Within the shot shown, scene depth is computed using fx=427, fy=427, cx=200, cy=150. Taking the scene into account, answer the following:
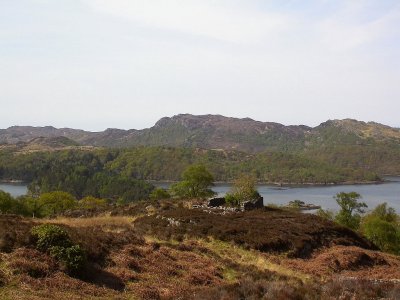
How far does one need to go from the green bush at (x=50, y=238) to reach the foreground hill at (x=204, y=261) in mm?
392

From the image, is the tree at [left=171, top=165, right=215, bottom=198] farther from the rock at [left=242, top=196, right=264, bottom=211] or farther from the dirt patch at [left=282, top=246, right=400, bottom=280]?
the dirt patch at [left=282, top=246, right=400, bottom=280]

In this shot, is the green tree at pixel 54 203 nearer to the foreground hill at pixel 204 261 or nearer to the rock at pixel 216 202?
the rock at pixel 216 202

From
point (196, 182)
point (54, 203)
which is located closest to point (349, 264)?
point (196, 182)

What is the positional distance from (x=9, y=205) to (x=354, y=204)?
6659 centimetres

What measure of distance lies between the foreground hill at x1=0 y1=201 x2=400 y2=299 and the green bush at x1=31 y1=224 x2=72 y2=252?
1.28 ft

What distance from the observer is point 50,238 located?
2038cm

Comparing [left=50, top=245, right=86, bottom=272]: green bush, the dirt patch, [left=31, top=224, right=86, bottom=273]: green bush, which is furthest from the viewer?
the dirt patch

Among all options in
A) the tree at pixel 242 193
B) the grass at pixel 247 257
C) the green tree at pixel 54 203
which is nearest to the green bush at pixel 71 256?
the grass at pixel 247 257

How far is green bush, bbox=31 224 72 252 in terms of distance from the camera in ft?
66.3

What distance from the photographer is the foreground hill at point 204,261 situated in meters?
17.0

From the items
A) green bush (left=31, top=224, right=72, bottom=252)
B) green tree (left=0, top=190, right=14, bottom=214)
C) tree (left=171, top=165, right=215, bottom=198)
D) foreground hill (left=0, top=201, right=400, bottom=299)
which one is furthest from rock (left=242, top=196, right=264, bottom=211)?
green tree (left=0, top=190, right=14, bottom=214)

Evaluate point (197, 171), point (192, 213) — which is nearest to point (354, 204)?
point (197, 171)

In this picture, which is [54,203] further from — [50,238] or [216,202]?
[50,238]

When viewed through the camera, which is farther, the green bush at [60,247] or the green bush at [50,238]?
the green bush at [50,238]
